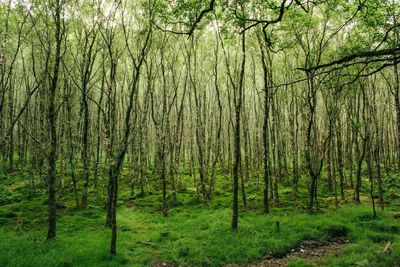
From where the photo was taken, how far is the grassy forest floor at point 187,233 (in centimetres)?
1051

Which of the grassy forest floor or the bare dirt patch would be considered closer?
the grassy forest floor

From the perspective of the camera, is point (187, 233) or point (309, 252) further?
point (187, 233)

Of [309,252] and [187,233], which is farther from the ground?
[187,233]

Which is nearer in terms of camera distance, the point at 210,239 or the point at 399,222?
the point at 210,239

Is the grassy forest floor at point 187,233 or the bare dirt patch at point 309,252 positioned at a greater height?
the grassy forest floor at point 187,233

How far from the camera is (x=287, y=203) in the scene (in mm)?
19500

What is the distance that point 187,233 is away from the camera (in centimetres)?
1377

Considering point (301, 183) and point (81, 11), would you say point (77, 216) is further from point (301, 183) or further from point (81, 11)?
point (301, 183)

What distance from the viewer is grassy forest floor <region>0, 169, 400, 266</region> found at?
10.5 metres

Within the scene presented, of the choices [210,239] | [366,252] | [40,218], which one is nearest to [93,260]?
[210,239]

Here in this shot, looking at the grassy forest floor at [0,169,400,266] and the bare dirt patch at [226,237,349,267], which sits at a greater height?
the grassy forest floor at [0,169,400,266]

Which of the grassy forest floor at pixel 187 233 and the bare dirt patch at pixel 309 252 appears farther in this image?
the bare dirt patch at pixel 309 252

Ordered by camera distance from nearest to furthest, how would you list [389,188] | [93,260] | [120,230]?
[93,260] → [120,230] → [389,188]

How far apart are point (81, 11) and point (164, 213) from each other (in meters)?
12.7
